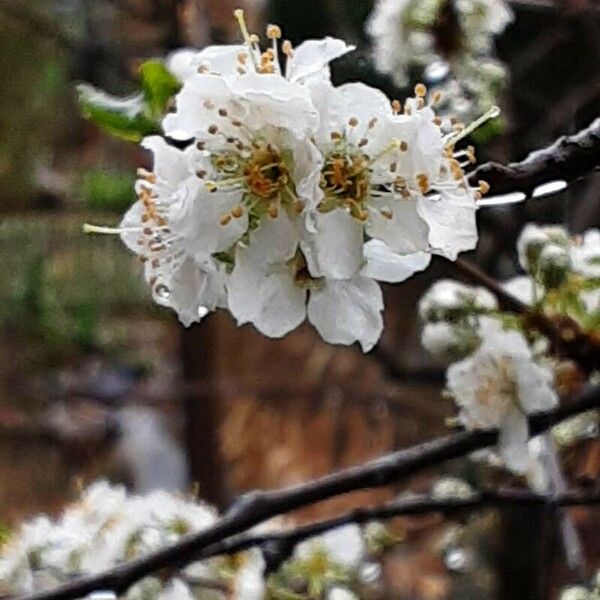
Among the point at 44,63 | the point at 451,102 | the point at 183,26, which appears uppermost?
the point at 44,63

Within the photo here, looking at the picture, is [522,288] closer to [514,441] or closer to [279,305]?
[514,441]

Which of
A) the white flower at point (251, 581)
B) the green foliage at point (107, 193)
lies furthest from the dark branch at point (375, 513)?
the green foliage at point (107, 193)

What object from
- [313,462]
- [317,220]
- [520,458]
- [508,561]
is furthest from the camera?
[313,462]

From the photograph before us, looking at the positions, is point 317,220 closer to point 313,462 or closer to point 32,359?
point 32,359

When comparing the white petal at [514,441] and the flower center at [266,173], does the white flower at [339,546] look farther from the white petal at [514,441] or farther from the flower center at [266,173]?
the flower center at [266,173]

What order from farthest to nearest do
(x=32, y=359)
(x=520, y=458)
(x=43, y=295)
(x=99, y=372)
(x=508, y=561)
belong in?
(x=99, y=372), (x=32, y=359), (x=43, y=295), (x=508, y=561), (x=520, y=458)

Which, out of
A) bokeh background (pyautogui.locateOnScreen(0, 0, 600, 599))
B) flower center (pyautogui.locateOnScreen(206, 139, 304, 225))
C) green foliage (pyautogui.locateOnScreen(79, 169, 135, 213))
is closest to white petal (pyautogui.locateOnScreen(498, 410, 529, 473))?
bokeh background (pyautogui.locateOnScreen(0, 0, 600, 599))

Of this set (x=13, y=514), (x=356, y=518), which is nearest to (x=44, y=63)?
(x=13, y=514)
